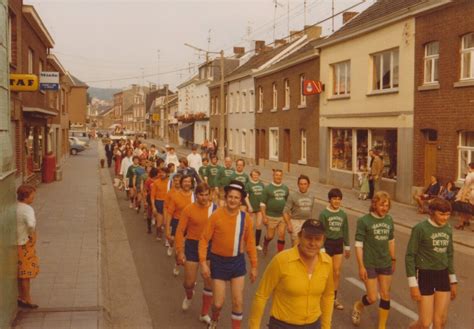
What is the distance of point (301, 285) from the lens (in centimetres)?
432

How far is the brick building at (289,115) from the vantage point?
28.3 metres

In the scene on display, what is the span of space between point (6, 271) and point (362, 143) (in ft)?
61.2

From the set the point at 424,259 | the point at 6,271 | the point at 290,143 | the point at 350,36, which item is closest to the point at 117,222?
the point at 6,271

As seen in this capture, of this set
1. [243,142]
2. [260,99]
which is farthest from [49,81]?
[243,142]

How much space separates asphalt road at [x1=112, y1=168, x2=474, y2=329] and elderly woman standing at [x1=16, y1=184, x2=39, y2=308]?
5.43ft

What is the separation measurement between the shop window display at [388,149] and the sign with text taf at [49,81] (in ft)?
41.7

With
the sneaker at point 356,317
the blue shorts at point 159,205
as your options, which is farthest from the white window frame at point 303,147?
the sneaker at point 356,317

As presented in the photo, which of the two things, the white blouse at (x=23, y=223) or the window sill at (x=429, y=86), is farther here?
the window sill at (x=429, y=86)

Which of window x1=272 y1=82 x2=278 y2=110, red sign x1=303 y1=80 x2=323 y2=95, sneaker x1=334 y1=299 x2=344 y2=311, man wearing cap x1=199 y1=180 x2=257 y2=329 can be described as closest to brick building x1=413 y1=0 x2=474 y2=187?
red sign x1=303 y1=80 x2=323 y2=95

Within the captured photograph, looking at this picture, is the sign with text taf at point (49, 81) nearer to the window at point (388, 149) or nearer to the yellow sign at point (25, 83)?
the yellow sign at point (25, 83)

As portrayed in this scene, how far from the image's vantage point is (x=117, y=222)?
51.5 feet

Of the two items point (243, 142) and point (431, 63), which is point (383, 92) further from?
point (243, 142)

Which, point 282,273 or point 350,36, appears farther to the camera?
point 350,36

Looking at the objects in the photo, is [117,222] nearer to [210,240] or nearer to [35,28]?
[210,240]
